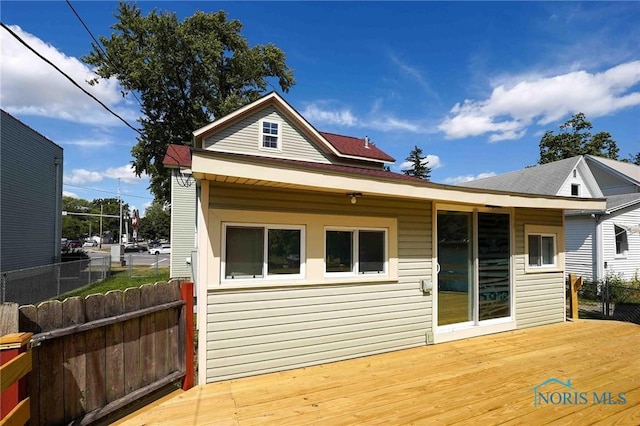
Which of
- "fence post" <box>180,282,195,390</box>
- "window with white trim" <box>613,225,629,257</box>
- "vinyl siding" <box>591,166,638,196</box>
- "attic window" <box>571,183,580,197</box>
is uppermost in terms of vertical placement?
"vinyl siding" <box>591,166,638,196</box>

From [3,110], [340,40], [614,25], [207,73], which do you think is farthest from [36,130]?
[614,25]

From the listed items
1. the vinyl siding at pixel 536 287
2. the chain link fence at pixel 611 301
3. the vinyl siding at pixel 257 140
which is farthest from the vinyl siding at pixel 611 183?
the vinyl siding at pixel 257 140

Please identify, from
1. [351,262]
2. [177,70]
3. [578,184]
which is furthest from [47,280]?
[578,184]

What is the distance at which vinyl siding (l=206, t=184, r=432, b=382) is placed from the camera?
381cm

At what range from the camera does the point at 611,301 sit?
968 centimetres

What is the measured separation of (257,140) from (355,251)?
8.57 m

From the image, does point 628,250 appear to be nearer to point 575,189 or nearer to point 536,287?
point 575,189

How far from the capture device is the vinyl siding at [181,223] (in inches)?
520

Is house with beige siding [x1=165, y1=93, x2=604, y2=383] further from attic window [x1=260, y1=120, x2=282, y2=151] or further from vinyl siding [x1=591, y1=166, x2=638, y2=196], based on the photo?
vinyl siding [x1=591, y1=166, x2=638, y2=196]

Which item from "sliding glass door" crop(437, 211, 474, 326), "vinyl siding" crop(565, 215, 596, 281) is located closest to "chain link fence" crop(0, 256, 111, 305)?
"sliding glass door" crop(437, 211, 474, 326)

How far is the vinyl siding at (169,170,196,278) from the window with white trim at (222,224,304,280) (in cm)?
1017

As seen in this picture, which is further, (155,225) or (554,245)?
(155,225)

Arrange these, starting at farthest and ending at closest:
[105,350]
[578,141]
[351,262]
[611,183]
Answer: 1. [578,141]
2. [611,183]
3. [351,262]
4. [105,350]

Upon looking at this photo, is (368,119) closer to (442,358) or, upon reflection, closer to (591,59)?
(591,59)
